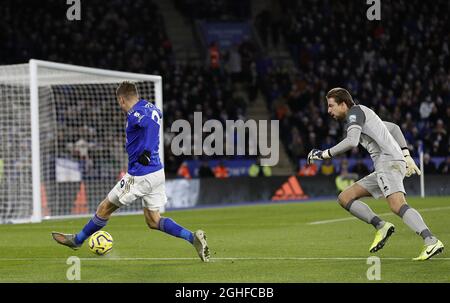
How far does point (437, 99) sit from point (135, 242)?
18.7 m

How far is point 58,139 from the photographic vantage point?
23.6 m

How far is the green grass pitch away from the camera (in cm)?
982

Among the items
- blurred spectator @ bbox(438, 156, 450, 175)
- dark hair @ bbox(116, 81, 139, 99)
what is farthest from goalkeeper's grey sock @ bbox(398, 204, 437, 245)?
blurred spectator @ bbox(438, 156, 450, 175)

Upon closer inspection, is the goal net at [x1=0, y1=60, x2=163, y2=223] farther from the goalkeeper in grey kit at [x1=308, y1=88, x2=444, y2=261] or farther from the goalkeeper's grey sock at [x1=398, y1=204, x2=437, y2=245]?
the goalkeeper's grey sock at [x1=398, y1=204, x2=437, y2=245]

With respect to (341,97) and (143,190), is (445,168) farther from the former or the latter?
(143,190)

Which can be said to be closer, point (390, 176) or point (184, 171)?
point (390, 176)

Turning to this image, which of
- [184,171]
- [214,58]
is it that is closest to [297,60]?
[214,58]

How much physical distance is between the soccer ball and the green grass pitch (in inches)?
4.2

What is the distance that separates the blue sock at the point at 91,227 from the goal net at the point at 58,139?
25.9 feet

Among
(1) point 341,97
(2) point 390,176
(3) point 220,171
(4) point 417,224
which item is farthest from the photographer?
(3) point 220,171

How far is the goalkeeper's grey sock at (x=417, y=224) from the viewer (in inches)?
414

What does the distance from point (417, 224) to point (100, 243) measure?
3.85 metres
